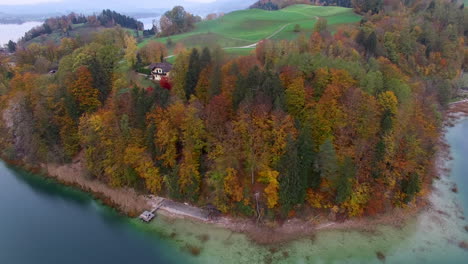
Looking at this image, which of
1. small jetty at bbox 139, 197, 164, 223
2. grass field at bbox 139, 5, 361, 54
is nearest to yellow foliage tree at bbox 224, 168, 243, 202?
small jetty at bbox 139, 197, 164, 223

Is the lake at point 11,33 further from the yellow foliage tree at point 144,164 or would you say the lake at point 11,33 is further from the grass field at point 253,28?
the yellow foliage tree at point 144,164

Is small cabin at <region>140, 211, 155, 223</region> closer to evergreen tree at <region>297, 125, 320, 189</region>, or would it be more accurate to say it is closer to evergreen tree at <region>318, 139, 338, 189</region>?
evergreen tree at <region>297, 125, 320, 189</region>

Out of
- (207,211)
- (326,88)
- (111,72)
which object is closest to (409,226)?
(326,88)

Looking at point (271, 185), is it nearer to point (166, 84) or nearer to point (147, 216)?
point (147, 216)

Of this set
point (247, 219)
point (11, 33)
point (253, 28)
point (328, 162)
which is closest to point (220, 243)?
point (247, 219)

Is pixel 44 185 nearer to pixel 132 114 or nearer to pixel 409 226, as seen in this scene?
pixel 132 114
